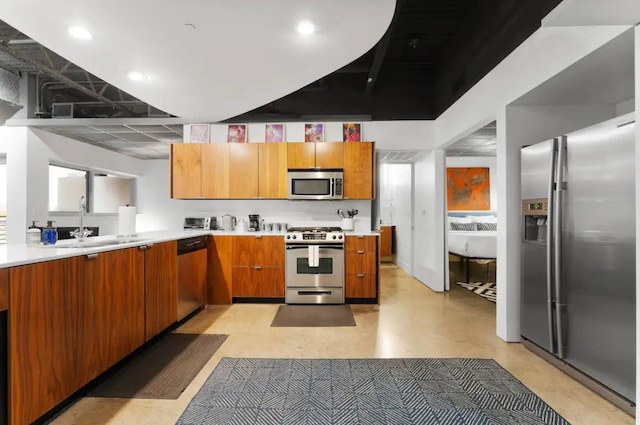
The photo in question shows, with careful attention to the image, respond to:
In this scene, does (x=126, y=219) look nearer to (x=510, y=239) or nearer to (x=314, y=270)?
(x=314, y=270)

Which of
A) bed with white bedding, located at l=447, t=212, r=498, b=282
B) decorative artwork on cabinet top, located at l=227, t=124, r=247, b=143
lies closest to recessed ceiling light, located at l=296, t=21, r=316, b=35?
decorative artwork on cabinet top, located at l=227, t=124, r=247, b=143

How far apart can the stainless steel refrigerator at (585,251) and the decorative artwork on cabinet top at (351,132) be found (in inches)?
96.4

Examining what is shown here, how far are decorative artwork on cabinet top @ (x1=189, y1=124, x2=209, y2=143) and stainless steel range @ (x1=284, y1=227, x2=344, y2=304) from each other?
196 cm

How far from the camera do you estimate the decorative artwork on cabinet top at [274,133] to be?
4820 mm

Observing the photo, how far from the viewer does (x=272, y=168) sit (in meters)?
4.58

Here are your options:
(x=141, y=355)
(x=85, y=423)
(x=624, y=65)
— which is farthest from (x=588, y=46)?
(x=141, y=355)

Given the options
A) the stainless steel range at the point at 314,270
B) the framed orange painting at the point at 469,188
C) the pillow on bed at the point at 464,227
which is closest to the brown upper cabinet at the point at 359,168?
the stainless steel range at the point at 314,270

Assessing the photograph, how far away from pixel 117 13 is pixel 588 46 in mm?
3058

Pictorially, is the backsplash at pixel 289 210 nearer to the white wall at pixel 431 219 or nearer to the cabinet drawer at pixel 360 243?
the cabinet drawer at pixel 360 243

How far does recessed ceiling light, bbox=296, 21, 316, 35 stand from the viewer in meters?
2.45

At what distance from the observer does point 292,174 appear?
454 cm

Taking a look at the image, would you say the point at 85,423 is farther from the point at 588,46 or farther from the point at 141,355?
the point at 588,46

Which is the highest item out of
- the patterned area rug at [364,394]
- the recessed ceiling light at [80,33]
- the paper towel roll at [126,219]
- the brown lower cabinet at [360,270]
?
the recessed ceiling light at [80,33]

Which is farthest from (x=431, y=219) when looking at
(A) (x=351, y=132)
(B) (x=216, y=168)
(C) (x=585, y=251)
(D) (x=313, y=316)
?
(B) (x=216, y=168)
